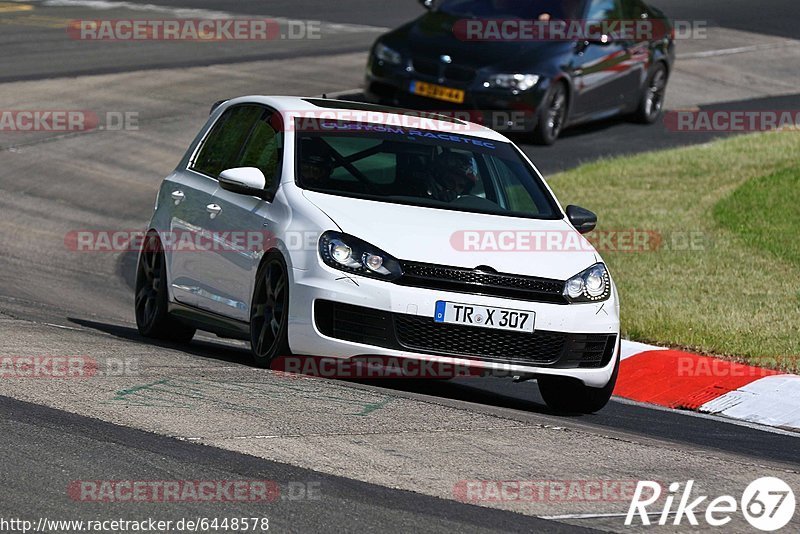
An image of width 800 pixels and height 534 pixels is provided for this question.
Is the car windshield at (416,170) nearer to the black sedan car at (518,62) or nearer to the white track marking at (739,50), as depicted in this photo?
the black sedan car at (518,62)

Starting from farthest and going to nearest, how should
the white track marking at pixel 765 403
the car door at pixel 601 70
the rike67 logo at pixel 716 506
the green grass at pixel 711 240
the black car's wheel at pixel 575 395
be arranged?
the car door at pixel 601 70
the green grass at pixel 711 240
the white track marking at pixel 765 403
the black car's wheel at pixel 575 395
the rike67 logo at pixel 716 506

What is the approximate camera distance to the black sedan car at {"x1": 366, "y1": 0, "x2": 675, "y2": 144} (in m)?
19.1

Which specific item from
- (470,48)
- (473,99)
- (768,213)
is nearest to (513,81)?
(473,99)

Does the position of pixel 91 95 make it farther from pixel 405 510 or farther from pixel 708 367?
pixel 405 510

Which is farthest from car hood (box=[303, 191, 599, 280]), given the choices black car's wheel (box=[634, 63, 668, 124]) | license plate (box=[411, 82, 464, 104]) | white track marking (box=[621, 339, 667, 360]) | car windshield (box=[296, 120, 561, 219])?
black car's wheel (box=[634, 63, 668, 124])

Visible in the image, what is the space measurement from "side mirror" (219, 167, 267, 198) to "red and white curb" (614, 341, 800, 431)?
9.62ft

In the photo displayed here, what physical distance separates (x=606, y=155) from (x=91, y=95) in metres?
6.55

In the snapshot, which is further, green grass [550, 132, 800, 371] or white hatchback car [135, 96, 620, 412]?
green grass [550, 132, 800, 371]

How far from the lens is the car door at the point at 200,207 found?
9.86 m

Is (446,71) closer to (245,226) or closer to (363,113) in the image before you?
(363,113)

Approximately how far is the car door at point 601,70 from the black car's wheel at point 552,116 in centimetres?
22

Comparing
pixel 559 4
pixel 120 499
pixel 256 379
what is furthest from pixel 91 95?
pixel 120 499

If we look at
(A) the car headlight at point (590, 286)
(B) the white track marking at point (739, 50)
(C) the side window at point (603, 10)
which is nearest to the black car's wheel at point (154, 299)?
(A) the car headlight at point (590, 286)

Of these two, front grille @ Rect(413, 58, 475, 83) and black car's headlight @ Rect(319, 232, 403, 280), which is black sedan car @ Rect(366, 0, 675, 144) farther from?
black car's headlight @ Rect(319, 232, 403, 280)
